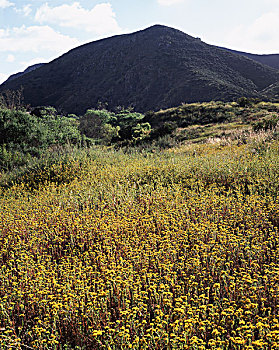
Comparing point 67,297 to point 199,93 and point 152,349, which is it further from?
point 199,93

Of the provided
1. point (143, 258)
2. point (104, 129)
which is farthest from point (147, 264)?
point (104, 129)

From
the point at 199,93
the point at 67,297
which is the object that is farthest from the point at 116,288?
the point at 199,93

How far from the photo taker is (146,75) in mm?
68062

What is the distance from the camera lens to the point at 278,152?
7258 millimetres

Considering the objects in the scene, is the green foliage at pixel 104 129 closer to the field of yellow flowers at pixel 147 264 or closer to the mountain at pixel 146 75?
the field of yellow flowers at pixel 147 264

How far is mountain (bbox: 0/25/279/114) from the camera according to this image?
169 ft

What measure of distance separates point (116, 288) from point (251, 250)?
1.45 m

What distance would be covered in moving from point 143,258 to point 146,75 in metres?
69.2

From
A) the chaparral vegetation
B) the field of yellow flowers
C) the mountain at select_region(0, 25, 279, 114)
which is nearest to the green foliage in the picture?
the chaparral vegetation

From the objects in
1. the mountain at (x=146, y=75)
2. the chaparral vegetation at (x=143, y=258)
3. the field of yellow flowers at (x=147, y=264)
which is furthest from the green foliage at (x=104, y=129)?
the mountain at (x=146, y=75)

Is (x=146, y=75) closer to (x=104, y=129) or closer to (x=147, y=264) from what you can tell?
(x=104, y=129)

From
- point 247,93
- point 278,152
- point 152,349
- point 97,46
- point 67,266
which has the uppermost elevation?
point 97,46

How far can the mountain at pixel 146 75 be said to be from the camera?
51594mm

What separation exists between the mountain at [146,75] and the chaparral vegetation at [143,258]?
37.5 meters
